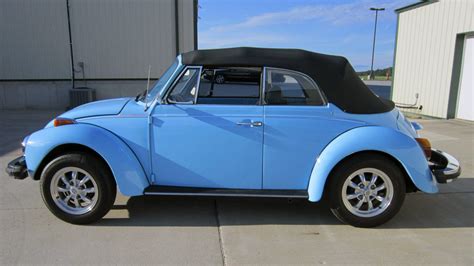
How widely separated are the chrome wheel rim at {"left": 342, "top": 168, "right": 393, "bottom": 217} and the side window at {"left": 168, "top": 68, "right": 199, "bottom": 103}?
175cm

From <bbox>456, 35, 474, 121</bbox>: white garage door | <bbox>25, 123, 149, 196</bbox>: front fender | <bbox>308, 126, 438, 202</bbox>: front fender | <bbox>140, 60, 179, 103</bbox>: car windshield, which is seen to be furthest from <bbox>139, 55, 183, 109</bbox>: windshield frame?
<bbox>456, 35, 474, 121</bbox>: white garage door

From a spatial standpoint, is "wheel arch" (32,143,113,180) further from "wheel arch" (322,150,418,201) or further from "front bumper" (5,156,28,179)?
"wheel arch" (322,150,418,201)

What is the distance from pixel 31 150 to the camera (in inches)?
139

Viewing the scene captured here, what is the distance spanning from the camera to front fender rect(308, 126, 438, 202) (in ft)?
11.1

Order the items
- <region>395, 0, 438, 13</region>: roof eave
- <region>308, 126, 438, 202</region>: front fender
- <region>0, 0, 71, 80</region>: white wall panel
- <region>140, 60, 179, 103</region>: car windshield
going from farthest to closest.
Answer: <region>0, 0, 71, 80</region>: white wall panel
<region>395, 0, 438, 13</region>: roof eave
<region>140, 60, 179, 103</region>: car windshield
<region>308, 126, 438, 202</region>: front fender

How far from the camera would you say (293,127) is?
3.46 metres

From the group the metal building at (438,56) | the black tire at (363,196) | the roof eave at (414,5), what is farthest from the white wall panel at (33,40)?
the black tire at (363,196)

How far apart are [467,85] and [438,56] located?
1178mm

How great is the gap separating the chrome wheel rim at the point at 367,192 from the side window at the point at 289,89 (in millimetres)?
829

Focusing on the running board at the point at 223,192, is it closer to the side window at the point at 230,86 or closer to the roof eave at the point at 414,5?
the side window at the point at 230,86

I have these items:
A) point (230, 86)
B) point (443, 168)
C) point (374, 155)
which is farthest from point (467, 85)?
point (230, 86)

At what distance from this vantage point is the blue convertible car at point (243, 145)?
346 centimetres

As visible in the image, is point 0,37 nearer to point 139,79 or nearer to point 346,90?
point 139,79

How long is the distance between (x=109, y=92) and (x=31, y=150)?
9.33m
